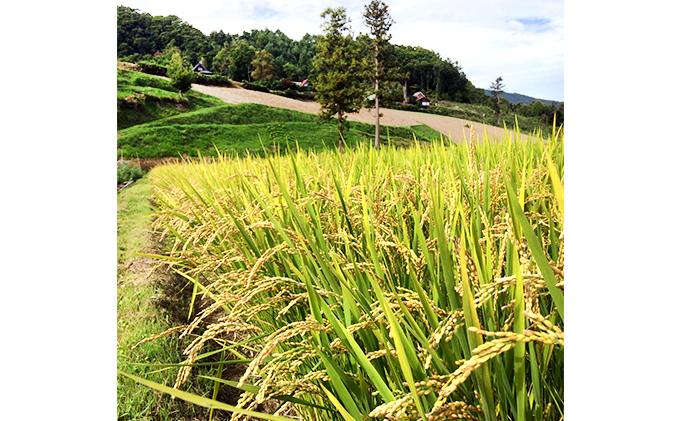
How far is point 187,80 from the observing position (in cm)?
365

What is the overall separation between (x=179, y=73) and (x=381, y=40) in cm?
180

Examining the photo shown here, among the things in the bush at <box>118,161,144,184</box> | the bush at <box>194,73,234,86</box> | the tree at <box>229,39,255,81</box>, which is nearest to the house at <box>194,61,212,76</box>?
the bush at <box>194,73,234,86</box>

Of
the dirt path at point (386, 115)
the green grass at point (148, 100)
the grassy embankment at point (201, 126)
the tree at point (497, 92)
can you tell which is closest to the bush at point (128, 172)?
the grassy embankment at point (201, 126)

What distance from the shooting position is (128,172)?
465 centimetres

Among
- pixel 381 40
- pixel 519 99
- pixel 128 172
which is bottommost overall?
pixel 128 172

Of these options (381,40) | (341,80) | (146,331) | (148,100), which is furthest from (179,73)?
(146,331)

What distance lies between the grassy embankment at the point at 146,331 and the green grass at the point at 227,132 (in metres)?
2.17

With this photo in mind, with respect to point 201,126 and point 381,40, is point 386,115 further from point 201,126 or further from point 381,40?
point 201,126

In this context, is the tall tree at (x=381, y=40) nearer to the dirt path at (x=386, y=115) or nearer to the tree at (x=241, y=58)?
the dirt path at (x=386, y=115)

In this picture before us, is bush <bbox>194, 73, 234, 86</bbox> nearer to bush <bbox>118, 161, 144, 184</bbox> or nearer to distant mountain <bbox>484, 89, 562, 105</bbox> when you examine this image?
bush <bbox>118, 161, 144, 184</bbox>

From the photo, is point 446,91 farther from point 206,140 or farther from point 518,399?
point 206,140

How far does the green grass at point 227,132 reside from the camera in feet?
15.0
